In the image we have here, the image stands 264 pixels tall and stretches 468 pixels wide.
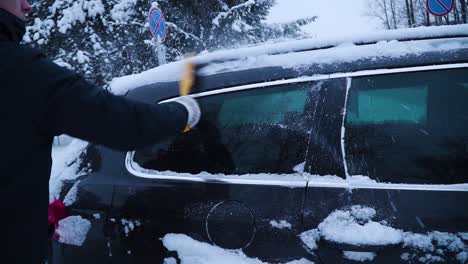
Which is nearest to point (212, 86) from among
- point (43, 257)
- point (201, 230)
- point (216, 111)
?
point (216, 111)

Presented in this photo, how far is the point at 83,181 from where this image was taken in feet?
6.13

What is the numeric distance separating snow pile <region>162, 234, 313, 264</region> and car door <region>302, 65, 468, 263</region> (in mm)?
222

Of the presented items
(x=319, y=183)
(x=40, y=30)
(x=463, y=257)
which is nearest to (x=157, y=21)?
(x=40, y=30)

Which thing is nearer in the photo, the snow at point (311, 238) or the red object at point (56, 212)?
the snow at point (311, 238)

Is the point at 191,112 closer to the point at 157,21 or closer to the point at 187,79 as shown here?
the point at 187,79

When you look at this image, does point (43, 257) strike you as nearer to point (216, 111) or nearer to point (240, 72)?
point (216, 111)

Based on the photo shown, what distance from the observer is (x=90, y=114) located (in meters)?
1.14

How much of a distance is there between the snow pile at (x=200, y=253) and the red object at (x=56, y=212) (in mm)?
566

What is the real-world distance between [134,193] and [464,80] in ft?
5.22

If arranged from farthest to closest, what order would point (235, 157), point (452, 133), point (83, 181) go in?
point (83, 181)
point (235, 157)
point (452, 133)

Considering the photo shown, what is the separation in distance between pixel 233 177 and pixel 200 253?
0.36 meters

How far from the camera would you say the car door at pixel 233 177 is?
5.11 ft

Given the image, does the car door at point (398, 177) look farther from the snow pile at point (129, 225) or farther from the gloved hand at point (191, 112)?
the snow pile at point (129, 225)

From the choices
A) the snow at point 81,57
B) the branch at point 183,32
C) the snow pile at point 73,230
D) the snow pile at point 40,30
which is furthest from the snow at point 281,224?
the snow pile at point 40,30
